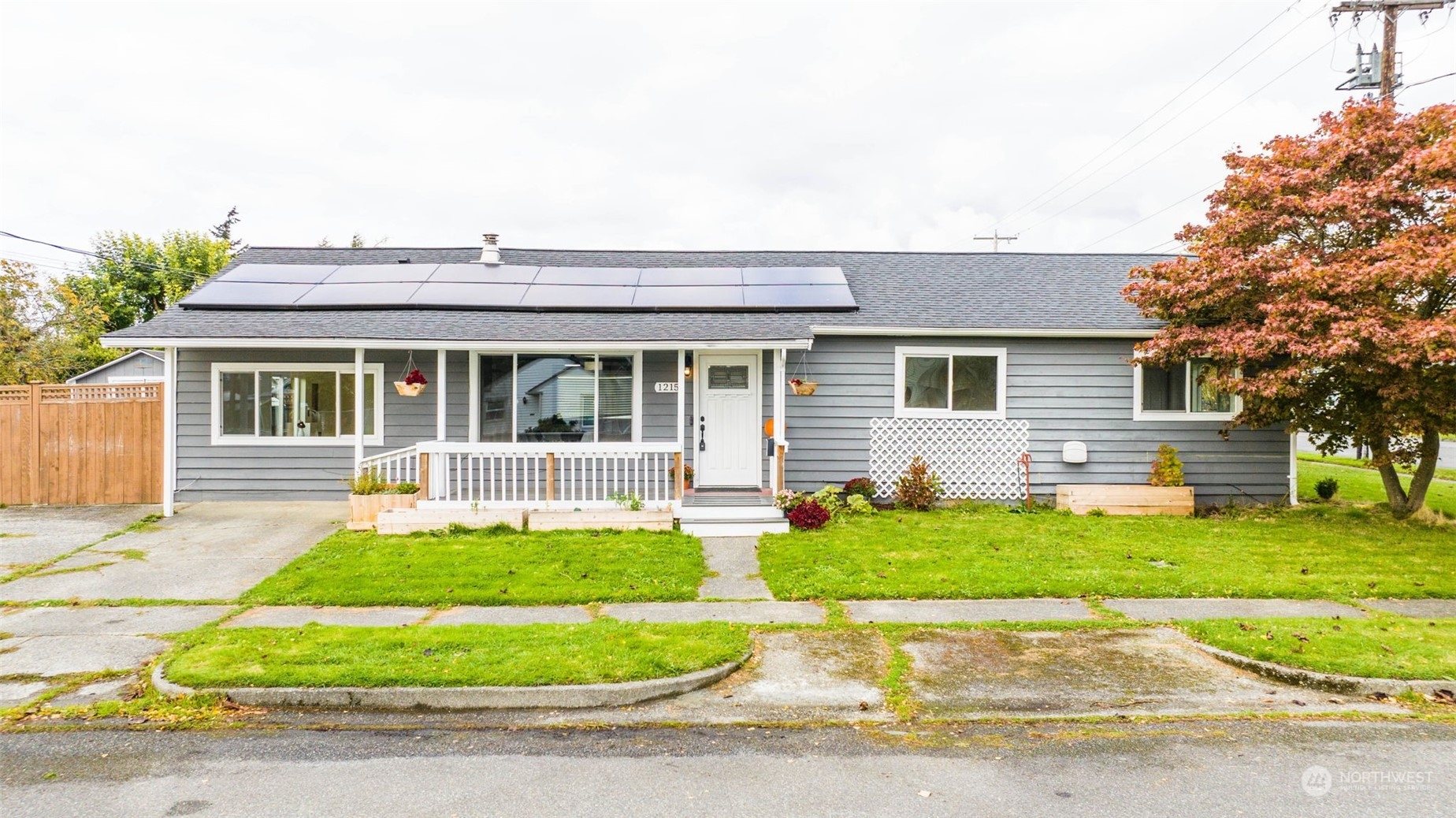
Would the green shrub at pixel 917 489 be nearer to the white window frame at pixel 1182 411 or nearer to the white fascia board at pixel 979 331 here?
the white fascia board at pixel 979 331

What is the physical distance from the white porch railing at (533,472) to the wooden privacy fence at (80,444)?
3.89 metres

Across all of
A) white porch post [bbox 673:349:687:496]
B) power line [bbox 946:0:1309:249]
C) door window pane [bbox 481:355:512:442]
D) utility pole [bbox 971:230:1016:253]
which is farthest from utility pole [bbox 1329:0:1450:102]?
utility pole [bbox 971:230:1016:253]

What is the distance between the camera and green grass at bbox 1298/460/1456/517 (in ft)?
38.8

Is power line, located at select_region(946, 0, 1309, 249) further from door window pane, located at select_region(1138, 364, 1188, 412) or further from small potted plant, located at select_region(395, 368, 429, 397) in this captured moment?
small potted plant, located at select_region(395, 368, 429, 397)

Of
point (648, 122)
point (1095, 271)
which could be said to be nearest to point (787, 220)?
point (648, 122)

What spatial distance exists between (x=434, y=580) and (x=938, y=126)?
2413 centimetres

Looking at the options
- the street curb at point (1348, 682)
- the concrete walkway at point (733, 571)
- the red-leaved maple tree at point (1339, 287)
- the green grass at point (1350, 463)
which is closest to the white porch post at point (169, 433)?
the concrete walkway at point (733, 571)

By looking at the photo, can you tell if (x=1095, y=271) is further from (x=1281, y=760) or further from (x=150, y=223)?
(x=150, y=223)

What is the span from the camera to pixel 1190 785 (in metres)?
3.47

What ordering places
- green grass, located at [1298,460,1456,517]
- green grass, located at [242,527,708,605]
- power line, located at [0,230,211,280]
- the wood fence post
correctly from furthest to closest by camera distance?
power line, located at [0,230,211,280] → green grass, located at [1298,460,1456,517] → the wood fence post → green grass, located at [242,527,708,605]

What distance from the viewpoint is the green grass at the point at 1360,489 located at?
11.8m

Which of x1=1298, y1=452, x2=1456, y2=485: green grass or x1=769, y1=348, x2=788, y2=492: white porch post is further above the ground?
x1=769, y1=348, x2=788, y2=492: white porch post

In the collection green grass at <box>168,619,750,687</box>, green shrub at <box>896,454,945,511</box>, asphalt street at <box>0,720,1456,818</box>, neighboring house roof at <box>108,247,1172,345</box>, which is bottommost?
asphalt street at <box>0,720,1456,818</box>

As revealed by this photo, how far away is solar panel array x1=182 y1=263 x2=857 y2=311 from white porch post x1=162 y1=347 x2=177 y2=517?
1.41 metres
